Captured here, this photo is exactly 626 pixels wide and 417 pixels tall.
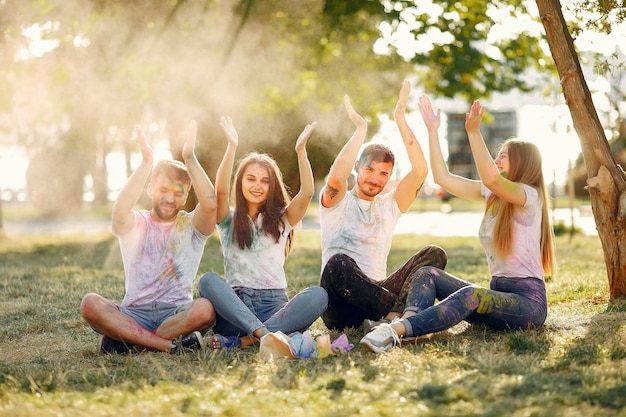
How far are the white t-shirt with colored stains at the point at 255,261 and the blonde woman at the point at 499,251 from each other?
2.72ft

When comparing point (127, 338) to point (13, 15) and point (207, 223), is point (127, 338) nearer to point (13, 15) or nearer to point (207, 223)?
point (207, 223)

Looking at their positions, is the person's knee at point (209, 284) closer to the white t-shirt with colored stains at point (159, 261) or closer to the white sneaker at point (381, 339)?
the white t-shirt with colored stains at point (159, 261)

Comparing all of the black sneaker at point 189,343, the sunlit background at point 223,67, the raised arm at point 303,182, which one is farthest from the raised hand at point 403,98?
the sunlit background at point 223,67

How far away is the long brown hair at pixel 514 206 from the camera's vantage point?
15.4ft

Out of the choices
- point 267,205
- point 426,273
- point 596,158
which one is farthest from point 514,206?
point 596,158

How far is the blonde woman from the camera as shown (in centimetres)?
440

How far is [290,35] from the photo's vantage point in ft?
47.0

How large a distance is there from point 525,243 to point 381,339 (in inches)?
44.5

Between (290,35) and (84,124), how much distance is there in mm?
6721

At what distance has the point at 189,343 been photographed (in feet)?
14.5

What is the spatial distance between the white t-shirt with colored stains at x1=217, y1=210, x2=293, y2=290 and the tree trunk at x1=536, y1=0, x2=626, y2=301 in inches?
102

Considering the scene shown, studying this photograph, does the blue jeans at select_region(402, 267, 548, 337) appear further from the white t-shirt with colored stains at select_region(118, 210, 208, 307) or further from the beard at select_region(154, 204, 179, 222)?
the beard at select_region(154, 204, 179, 222)

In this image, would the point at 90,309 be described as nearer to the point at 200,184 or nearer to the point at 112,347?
the point at 112,347

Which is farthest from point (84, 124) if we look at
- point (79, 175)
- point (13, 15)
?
point (79, 175)
